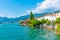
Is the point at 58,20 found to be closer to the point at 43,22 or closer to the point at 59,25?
the point at 59,25

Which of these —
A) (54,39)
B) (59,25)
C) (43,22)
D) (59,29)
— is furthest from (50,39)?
(43,22)

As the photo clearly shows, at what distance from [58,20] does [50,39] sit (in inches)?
430

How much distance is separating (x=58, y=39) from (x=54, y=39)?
0.57 meters

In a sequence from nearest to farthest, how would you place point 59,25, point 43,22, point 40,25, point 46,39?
point 46,39
point 59,25
point 40,25
point 43,22

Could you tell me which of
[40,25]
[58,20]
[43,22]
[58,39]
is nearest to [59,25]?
[58,20]

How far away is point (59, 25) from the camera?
35500mm

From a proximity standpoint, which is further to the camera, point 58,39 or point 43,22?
point 43,22

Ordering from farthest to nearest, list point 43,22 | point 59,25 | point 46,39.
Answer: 1. point 43,22
2. point 59,25
3. point 46,39

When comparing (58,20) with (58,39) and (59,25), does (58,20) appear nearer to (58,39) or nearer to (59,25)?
(59,25)

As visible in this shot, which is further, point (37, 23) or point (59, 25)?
point (37, 23)

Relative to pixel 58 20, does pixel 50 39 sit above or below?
below

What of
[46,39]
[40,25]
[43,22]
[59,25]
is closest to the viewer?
[46,39]

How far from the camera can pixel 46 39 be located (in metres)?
26.3

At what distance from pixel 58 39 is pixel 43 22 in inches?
1464
